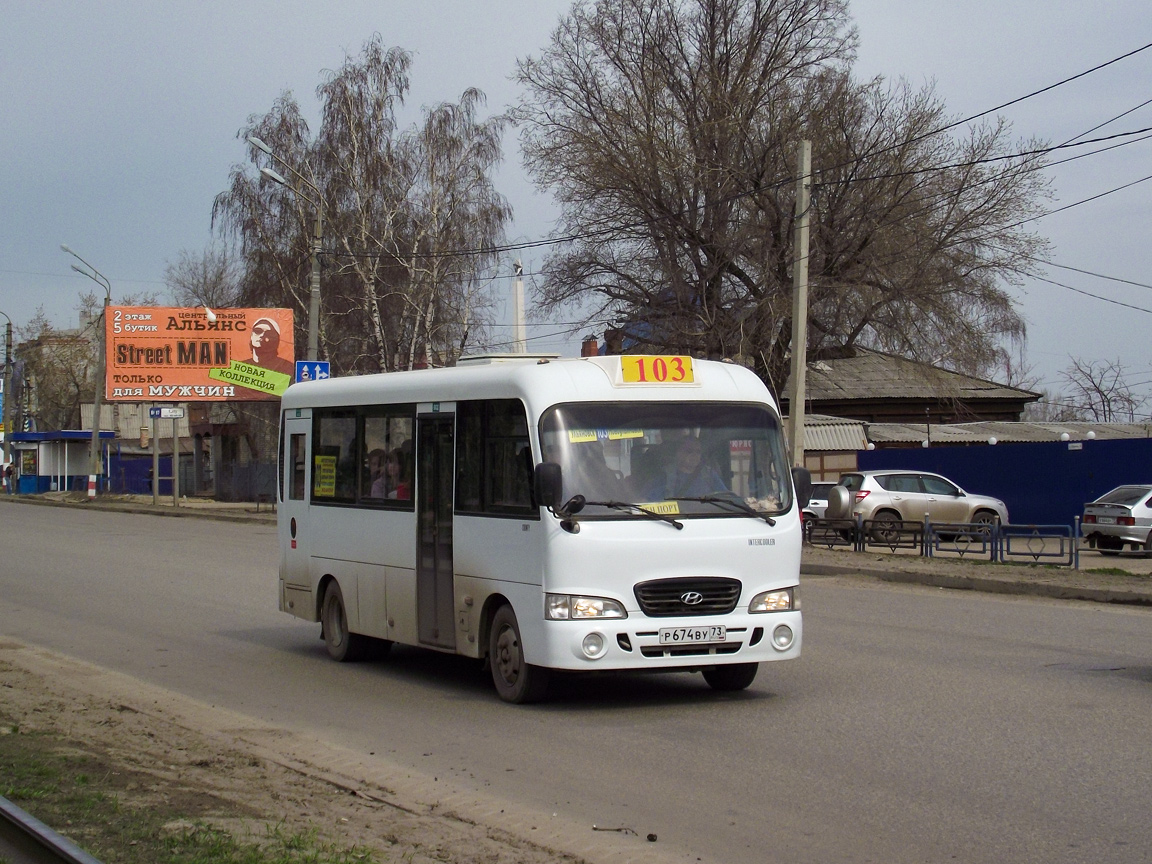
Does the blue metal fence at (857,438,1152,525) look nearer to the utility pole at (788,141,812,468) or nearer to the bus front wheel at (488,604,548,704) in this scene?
the utility pole at (788,141,812,468)

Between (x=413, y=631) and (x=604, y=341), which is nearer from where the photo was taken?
(x=413, y=631)

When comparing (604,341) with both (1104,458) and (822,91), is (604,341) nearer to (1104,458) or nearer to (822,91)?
(822,91)

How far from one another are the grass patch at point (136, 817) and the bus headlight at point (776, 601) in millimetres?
4045

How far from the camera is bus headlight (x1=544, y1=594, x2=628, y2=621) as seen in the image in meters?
8.55

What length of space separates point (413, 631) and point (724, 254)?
88.1 ft

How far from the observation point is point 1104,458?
2839 centimetres

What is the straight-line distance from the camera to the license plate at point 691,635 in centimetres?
866

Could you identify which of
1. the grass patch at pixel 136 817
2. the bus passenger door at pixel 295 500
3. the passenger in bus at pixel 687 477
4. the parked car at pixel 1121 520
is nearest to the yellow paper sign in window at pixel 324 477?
the bus passenger door at pixel 295 500

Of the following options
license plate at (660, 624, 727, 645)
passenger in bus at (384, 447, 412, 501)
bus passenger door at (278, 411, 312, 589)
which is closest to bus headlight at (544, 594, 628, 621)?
license plate at (660, 624, 727, 645)

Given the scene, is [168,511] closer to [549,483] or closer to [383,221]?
[383,221]

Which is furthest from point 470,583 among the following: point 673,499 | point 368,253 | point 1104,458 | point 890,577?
point 368,253

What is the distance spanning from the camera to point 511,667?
916cm

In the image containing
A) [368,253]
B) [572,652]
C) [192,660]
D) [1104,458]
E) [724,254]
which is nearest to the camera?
[572,652]

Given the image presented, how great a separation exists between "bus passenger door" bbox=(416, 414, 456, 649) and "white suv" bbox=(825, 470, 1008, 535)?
1700 centimetres
